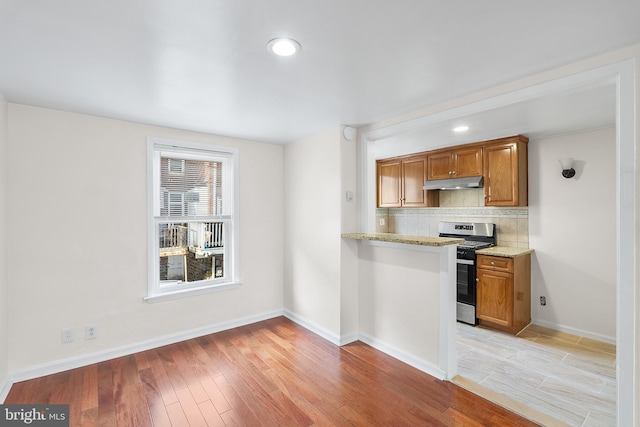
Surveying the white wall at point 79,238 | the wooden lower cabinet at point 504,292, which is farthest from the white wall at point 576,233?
the white wall at point 79,238

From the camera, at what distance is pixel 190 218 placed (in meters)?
3.53

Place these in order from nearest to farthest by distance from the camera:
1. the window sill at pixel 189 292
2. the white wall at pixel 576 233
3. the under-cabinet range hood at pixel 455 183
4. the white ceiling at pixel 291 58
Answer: the white ceiling at pixel 291 58 → the window sill at pixel 189 292 → the white wall at pixel 576 233 → the under-cabinet range hood at pixel 455 183

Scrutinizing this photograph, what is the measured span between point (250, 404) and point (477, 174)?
361cm

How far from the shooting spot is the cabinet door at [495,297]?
3506 millimetres

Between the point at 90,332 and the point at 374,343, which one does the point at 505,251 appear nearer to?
the point at 374,343

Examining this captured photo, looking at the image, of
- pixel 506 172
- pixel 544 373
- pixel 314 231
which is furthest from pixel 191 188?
pixel 544 373

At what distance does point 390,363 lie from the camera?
9.48ft

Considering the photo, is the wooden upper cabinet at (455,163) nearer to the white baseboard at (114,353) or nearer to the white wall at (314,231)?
the white wall at (314,231)

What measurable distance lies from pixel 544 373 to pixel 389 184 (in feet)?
10.6

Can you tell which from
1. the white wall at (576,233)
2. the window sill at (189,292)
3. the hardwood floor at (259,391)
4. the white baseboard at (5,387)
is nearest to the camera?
the hardwood floor at (259,391)

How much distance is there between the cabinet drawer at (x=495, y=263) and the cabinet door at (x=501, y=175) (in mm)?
682

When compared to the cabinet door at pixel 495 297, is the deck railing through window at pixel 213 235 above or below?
above

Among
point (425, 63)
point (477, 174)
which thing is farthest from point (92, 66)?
point (477, 174)

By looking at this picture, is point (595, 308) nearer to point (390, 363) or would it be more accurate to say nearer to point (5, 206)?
point (390, 363)
